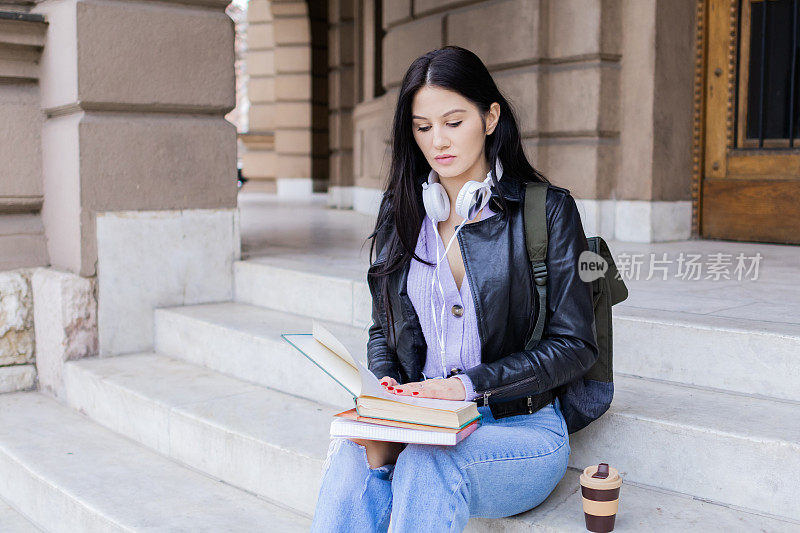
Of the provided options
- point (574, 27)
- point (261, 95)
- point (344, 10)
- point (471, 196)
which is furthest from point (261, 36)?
point (471, 196)

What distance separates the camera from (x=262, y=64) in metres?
17.4

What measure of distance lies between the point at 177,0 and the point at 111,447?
7.80ft

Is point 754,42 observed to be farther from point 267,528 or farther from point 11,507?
point 11,507

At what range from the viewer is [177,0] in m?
4.55

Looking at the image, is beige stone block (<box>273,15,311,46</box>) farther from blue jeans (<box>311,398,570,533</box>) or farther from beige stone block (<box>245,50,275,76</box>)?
blue jeans (<box>311,398,570,533</box>)

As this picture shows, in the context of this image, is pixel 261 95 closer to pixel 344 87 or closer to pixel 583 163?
pixel 344 87

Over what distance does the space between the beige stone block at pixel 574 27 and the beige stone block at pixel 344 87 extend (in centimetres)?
753

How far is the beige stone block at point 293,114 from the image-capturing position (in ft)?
51.4

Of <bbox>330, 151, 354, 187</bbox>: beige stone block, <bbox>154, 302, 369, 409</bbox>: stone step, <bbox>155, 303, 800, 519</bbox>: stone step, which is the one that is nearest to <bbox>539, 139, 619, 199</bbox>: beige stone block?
<bbox>154, 302, 369, 409</bbox>: stone step

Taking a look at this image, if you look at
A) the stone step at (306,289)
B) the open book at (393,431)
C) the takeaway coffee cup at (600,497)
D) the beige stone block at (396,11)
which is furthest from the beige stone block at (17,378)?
the beige stone block at (396,11)

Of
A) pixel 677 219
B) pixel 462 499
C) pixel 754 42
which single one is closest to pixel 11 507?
pixel 462 499

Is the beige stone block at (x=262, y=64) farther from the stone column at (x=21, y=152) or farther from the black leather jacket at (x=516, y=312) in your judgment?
the black leather jacket at (x=516, y=312)

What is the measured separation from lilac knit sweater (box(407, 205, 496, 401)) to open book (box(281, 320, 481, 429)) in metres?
0.29

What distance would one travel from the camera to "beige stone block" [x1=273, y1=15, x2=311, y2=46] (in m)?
15.4
